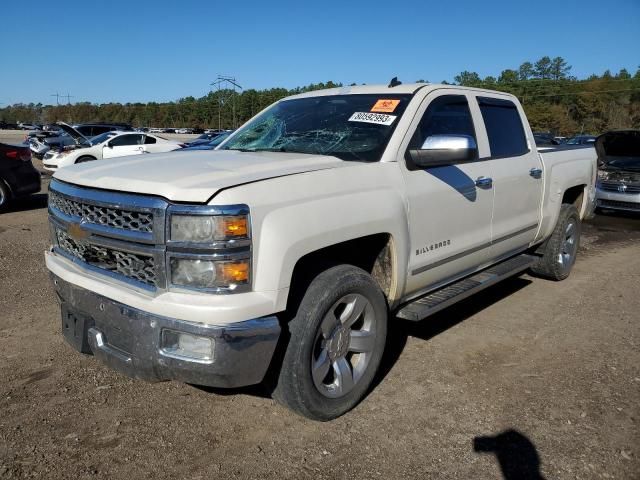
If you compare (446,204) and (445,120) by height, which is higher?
(445,120)

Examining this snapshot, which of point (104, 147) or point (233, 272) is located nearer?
point (233, 272)

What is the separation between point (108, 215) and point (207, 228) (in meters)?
0.66

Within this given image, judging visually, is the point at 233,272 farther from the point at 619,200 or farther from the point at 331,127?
the point at 619,200

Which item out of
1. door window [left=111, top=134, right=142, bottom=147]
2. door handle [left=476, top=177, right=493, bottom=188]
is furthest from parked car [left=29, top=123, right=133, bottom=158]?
door handle [left=476, top=177, right=493, bottom=188]

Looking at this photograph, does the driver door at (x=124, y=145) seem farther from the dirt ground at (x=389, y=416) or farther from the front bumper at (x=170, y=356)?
the front bumper at (x=170, y=356)

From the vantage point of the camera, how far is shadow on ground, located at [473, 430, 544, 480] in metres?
2.70

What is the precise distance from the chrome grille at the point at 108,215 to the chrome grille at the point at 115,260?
132mm

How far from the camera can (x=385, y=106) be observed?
3.85 meters

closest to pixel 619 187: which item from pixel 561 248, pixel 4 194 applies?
pixel 561 248

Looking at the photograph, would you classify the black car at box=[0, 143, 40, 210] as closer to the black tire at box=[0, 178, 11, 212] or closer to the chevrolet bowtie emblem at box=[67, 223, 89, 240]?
the black tire at box=[0, 178, 11, 212]

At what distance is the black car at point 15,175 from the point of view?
398 inches

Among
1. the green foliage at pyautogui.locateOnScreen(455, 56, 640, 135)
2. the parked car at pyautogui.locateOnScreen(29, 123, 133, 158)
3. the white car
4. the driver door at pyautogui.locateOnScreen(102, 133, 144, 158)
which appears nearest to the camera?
the white car

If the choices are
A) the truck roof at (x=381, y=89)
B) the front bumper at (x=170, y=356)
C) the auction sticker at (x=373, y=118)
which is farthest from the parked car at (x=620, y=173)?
the front bumper at (x=170, y=356)

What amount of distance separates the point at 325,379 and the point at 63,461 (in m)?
1.41
